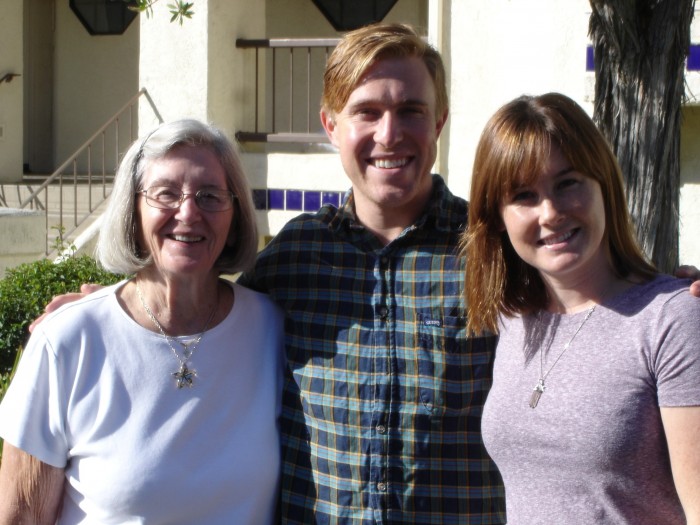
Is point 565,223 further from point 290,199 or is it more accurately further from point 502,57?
point 290,199

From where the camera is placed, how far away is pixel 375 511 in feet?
9.20

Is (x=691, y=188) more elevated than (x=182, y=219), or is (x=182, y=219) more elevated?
(x=691, y=188)

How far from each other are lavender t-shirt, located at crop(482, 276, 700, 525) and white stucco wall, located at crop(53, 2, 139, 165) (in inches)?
398

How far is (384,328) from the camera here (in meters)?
2.92

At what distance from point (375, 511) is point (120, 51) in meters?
10.1

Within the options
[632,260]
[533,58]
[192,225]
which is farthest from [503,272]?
[533,58]

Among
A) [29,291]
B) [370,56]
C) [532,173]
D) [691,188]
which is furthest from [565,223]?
[29,291]

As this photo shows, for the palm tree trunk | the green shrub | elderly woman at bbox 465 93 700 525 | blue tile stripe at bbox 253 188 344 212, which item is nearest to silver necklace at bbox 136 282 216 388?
elderly woman at bbox 465 93 700 525

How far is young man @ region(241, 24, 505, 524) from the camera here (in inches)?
111

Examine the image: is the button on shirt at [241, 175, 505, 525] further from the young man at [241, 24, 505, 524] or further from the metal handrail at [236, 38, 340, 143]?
the metal handrail at [236, 38, 340, 143]

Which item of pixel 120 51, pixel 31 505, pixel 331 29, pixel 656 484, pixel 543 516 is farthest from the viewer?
pixel 120 51

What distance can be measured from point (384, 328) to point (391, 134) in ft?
1.84

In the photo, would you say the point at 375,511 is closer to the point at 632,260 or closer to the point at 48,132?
the point at 632,260

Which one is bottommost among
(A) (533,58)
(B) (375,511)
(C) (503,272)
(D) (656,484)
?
(B) (375,511)
